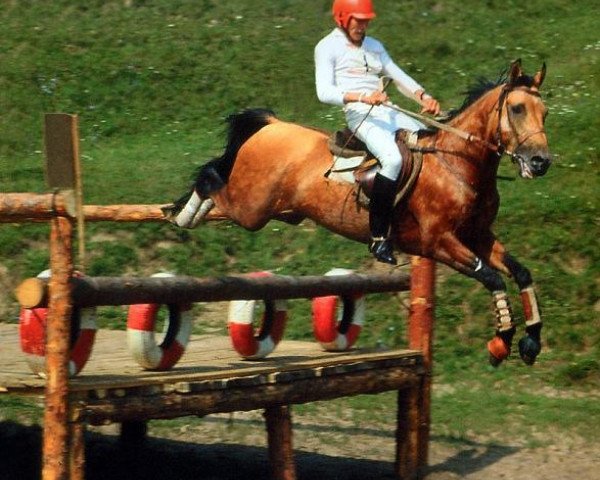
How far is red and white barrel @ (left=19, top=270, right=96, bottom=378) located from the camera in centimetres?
740

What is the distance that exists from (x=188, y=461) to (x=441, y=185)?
9.02ft

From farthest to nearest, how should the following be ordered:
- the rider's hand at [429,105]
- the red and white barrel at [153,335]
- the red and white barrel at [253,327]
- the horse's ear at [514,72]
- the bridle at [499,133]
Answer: the rider's hand at [429,105]
the horse's ear at [514,72]
the bridle at [499,133]
the red and white barrel at [253,327]
the red and white barrel at [153,335]

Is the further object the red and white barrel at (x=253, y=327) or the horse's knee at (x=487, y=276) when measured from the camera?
the horse's knee at (x=487, y=276)

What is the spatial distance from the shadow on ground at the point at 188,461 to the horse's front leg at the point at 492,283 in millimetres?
1178

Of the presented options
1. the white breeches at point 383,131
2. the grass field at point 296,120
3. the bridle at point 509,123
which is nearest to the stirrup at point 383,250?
the white breeches at point 383,131

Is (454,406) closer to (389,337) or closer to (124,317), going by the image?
(389,337)

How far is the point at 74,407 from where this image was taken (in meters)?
7.18

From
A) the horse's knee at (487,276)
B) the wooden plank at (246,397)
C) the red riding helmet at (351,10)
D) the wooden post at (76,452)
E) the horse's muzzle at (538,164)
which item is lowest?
the wooden post at (76,452)

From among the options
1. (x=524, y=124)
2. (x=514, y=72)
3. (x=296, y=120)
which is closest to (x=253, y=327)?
(x=524, y=124)

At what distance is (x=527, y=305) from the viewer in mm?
9219

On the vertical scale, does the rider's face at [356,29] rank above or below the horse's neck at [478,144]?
above

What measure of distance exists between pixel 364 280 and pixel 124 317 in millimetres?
4358

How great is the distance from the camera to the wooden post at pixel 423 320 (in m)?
10.1

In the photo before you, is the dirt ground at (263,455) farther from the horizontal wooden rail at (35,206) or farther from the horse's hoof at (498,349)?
the horizontal wooden rail at (35,206)
